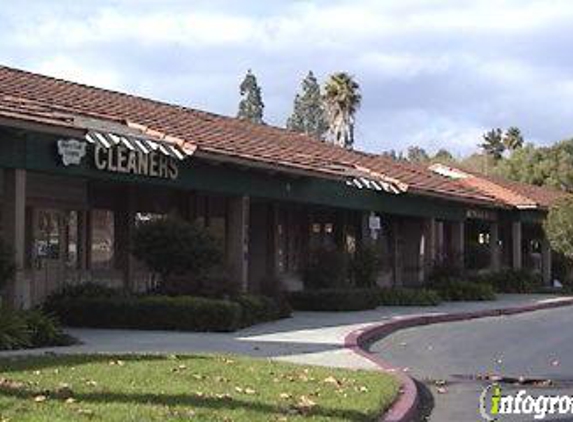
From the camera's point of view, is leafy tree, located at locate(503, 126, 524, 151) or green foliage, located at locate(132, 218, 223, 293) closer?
green foliage, located at locate(132, 218, 223, 293)

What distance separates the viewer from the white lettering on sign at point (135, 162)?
19766mm

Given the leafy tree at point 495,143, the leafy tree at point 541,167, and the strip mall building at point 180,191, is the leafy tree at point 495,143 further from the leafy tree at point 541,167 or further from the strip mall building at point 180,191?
the strip mall building at point 180,191

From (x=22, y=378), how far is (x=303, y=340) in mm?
7935

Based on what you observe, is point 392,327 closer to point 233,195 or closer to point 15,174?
point 233,195

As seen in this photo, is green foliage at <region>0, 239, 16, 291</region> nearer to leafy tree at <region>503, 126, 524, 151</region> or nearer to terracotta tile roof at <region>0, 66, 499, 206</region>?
terracotta tile roof at <region>0, 66, 499, 206</region>

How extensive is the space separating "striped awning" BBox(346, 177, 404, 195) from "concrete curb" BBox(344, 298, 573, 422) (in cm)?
508

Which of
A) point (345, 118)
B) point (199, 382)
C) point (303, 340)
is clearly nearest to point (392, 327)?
point (303, 340)

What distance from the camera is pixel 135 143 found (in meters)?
19.7

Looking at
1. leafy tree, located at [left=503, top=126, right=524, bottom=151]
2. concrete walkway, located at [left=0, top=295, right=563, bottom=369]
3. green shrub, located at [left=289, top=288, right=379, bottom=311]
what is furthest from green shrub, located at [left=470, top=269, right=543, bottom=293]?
leafy tree, located at [left=503, top=126, right=524, bottom=151]

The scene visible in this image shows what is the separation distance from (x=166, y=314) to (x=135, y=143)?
3340 millimetres

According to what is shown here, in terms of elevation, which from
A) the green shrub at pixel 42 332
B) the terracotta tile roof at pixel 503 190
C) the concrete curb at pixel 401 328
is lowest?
the concrete curb at pixel 401 328

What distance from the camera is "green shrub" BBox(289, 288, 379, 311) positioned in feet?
85.3

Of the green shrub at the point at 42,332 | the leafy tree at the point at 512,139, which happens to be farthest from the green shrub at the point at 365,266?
the leafy tree at the point at 512,139

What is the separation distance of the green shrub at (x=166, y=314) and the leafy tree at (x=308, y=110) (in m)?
93.5
